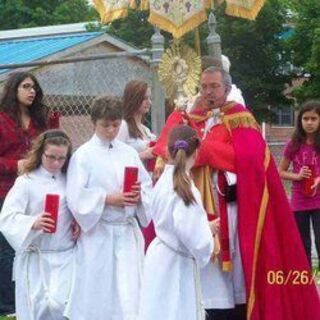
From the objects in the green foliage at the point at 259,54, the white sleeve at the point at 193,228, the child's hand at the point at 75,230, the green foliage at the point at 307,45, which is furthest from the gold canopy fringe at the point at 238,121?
the green foliage at the point at 259,54

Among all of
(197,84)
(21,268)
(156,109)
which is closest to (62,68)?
(156,109)

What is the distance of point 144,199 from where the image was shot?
6203mm

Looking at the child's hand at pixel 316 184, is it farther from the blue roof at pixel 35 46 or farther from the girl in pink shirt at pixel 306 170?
the blue roof at pixel 35 46

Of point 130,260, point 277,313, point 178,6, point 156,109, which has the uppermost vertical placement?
point 178,6

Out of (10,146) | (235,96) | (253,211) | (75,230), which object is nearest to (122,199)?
(75,230)

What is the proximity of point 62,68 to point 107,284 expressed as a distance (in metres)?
5.12

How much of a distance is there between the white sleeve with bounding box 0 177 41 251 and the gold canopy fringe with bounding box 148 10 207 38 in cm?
180

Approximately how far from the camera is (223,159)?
623 centimetres

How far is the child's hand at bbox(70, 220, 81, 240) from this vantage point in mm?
6207

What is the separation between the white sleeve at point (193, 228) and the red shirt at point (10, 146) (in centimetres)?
189

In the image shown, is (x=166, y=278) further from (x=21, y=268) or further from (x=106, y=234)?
(x=21, y=268)

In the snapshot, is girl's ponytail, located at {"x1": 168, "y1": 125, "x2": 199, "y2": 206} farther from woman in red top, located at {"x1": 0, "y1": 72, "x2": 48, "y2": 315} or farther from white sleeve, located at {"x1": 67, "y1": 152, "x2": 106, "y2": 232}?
woman in red top, located at {"x1": 0, "y1": 72, "x2": 48, "y2": 315}

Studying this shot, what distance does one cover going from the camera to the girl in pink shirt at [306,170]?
8.08 m

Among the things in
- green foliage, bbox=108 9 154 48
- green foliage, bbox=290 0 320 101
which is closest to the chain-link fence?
green foliage, bbox=290 0 320 101
